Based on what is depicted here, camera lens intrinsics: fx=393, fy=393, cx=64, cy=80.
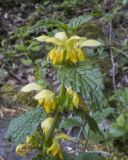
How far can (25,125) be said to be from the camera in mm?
1327

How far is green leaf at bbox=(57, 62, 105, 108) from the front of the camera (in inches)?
44.6

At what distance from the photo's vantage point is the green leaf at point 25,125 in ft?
4.26

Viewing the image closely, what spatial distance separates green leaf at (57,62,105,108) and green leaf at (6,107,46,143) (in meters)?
0.23

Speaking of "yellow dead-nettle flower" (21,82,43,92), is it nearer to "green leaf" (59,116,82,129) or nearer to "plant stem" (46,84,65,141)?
"plant stem" (46,84,65,141)

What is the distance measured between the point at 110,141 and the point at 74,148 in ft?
1.05

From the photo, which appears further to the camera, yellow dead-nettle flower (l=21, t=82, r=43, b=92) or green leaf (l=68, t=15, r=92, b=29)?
yellow dead-nettle flower (l=21, t=82, r=43, b=92)

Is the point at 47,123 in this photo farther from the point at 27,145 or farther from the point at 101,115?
the point at 101,115

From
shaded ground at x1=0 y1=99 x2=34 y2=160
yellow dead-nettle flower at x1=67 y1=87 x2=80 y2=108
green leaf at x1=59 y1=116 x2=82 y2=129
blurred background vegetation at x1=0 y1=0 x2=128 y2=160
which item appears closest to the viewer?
yellow dead-nettle flower at x1=67 y1=87 x2=80 y2=108

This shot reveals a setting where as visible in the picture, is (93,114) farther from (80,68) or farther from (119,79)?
(119,79)

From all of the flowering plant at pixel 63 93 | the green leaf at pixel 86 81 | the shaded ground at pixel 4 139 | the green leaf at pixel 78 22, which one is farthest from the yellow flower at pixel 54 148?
the shaded ground at pixel 4 139

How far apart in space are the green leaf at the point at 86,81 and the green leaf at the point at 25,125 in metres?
0.23

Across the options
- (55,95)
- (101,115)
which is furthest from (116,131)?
(55,95)

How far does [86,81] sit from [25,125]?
31 centimetres

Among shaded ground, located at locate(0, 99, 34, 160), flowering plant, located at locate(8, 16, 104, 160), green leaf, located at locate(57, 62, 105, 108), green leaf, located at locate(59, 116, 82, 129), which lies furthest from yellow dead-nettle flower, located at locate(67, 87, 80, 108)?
shaded ground, located at locate(0, 99, 34, 160)
